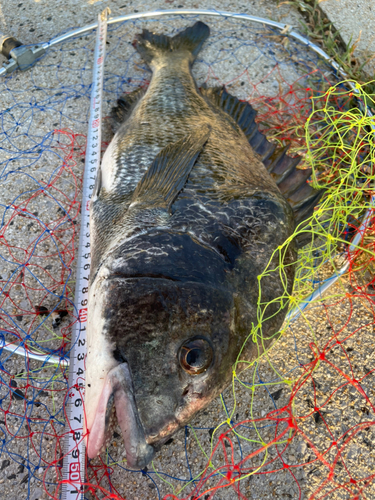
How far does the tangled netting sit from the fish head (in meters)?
0.27

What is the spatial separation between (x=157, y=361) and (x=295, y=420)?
132cm

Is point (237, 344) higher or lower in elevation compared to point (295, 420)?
higher

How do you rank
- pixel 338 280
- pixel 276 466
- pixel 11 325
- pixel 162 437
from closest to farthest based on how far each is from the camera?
1. pixel 162 437
2. pixel 276 466
3. pixel 11 325
4. pixel 338 280

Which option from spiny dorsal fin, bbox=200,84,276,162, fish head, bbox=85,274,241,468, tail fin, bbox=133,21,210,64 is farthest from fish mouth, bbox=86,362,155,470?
tail fin, bbox=133,21,210,64

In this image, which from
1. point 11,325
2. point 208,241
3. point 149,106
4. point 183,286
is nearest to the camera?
point 183,286

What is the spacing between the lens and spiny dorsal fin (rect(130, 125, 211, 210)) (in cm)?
211

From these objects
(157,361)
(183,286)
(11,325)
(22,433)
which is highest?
(183,286)

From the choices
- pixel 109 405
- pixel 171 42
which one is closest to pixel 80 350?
pixel 109 405

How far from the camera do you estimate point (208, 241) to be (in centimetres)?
189

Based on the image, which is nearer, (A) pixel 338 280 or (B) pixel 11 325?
(B) pixel 11 325

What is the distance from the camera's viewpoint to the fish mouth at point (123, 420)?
1.39 metres

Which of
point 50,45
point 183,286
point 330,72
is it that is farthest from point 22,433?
point 330,72

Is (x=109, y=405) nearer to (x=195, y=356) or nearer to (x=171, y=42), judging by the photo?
(x=195, y=356)

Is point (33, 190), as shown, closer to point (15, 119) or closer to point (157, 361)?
point (15, 119)
